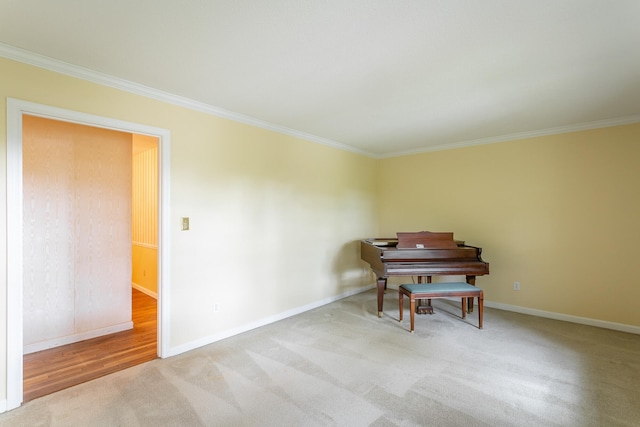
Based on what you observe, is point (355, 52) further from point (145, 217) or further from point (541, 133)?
point (145, 217)

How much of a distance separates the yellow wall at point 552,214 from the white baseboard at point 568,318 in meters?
0.05

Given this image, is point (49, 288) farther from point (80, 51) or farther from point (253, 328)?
point (80, 51)

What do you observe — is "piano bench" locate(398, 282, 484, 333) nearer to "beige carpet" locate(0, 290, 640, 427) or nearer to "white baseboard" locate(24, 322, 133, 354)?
"beige carpet" locate(0, 290, 640, 427)

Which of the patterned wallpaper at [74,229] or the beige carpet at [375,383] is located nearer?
the beige carpet at [375,383]

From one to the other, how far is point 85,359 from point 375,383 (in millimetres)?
2712

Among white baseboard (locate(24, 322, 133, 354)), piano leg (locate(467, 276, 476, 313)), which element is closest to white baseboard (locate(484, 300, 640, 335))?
piano leg (locate(467, 276, 476, 313))

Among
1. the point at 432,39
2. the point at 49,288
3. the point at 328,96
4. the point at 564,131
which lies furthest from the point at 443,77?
the point at 49,288

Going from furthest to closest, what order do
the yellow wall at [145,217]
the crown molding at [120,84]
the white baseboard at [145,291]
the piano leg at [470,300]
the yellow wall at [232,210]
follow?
the white baseboard at [145,291] → the yellow wall at [145,217] → the piano leg at [470,300] → the yellow wall at [232,210] → the crown molding at [120,84]

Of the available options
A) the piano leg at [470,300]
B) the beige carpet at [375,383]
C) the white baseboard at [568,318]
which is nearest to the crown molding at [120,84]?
the beige carpet at [375,383]

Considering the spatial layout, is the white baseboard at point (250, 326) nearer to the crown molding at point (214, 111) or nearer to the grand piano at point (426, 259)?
the grand piano at point (426, 259)

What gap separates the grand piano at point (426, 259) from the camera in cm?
366

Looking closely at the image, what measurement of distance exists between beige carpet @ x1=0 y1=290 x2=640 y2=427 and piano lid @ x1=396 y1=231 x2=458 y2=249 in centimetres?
98

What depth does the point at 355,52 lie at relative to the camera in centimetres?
211

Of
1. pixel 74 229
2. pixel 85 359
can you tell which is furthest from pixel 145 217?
pixel 85 359
